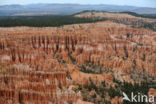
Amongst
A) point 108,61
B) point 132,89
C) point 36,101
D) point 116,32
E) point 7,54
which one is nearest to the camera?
point 36,101

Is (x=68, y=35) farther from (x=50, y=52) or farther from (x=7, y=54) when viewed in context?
(x=7, y=54)

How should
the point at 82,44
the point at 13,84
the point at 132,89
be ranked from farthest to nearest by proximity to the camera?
the point at 82,44
the point at 132,89
the point at 13,84

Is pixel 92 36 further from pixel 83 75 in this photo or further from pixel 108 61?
pixel 83 75

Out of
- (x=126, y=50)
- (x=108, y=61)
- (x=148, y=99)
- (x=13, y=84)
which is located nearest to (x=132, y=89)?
(x=148, y=99)

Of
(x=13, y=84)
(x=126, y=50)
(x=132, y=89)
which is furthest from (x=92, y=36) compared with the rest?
(x=13, y=84)

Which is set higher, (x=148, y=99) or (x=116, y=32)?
(x=116, y=32)

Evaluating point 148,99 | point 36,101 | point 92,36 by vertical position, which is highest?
point 92,36

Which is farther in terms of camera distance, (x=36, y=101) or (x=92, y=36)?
(x=92, y=36)
